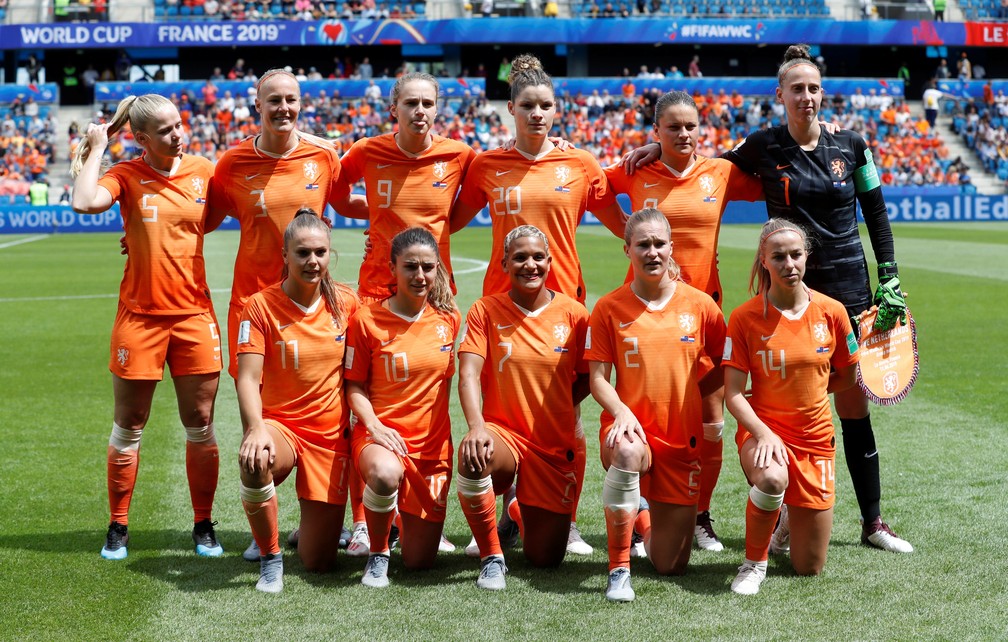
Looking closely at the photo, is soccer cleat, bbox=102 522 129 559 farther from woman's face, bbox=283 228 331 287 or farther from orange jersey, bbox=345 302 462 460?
woman's face, bbox=283 228 331 287

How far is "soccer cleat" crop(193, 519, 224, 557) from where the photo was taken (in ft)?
16.1

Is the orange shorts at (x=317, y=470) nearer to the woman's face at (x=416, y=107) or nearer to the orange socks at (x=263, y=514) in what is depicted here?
the orange socks at (x=263, y=514)

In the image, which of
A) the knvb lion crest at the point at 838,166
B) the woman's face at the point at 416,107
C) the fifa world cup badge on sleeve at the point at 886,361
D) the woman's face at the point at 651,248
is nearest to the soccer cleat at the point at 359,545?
the woman's face at the point at 651,248

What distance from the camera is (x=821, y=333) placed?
4.61 m

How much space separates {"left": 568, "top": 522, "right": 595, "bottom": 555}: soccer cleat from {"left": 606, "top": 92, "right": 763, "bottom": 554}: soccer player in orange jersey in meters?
0.22

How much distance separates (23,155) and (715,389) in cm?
3411

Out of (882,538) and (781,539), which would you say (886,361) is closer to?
(882,538)

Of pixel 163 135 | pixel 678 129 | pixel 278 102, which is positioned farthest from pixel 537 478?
pixel 163 135

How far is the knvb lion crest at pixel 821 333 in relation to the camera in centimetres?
460

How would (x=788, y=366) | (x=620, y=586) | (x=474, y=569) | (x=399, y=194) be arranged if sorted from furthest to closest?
1. (x=399, y=194)
2. (x=474, y=569)
3. (x=788, y=366)
4. (x=620, y=586)

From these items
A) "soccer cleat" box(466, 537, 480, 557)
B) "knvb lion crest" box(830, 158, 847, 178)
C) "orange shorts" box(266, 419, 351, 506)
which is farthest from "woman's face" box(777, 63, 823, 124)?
"orange shorts" box(266, 419, 351, 506)

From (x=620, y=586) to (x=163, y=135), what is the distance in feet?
9.10

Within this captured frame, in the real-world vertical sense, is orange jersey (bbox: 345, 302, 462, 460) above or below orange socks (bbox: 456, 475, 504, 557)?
above

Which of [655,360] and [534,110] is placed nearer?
[655,360]
